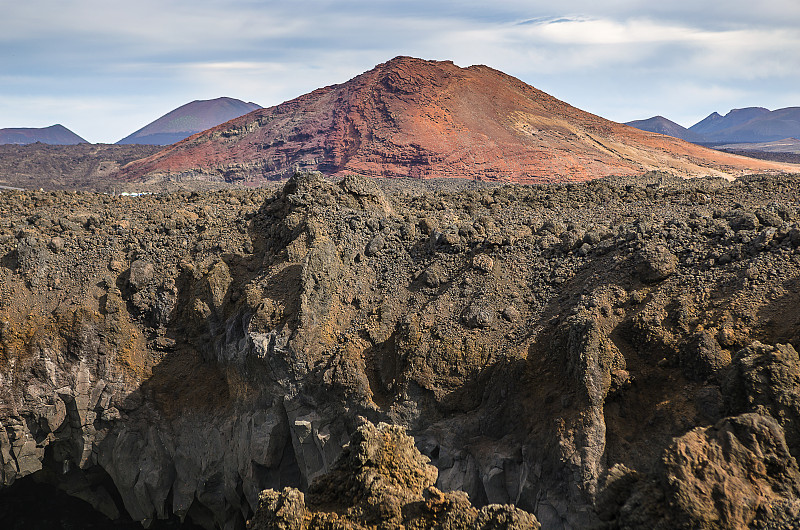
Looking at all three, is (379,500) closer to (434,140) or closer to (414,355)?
(414,355)

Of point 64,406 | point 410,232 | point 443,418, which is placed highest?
point 410,232

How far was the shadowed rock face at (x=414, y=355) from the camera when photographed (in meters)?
7.34

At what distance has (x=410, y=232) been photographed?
588 inches

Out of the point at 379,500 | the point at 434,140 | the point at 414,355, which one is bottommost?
the point at 379,500

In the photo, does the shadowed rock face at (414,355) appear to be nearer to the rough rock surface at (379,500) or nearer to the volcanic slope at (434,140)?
the rough rock surface at (379,500)

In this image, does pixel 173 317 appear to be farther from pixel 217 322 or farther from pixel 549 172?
pixel 549 172

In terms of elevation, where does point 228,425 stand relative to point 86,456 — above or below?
above

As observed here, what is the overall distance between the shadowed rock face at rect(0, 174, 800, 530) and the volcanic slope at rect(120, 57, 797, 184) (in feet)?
126

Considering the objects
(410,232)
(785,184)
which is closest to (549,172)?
(785,184)

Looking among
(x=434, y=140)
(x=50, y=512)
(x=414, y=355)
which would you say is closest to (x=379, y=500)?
(x=414, y=355)

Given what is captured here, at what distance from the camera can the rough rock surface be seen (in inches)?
248

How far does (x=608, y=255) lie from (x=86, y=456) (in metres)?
14.1

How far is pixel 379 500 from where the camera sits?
6750 mm

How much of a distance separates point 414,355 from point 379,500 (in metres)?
5.15
